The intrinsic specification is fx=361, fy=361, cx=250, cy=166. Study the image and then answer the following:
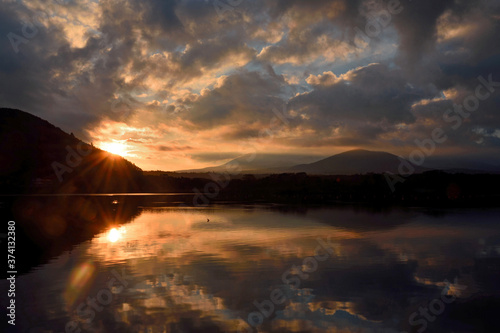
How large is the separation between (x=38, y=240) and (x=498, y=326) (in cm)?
3228

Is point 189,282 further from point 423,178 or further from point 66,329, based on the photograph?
point 423,178

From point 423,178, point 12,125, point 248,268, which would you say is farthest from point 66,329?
point 12,125

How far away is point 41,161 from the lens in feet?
542
